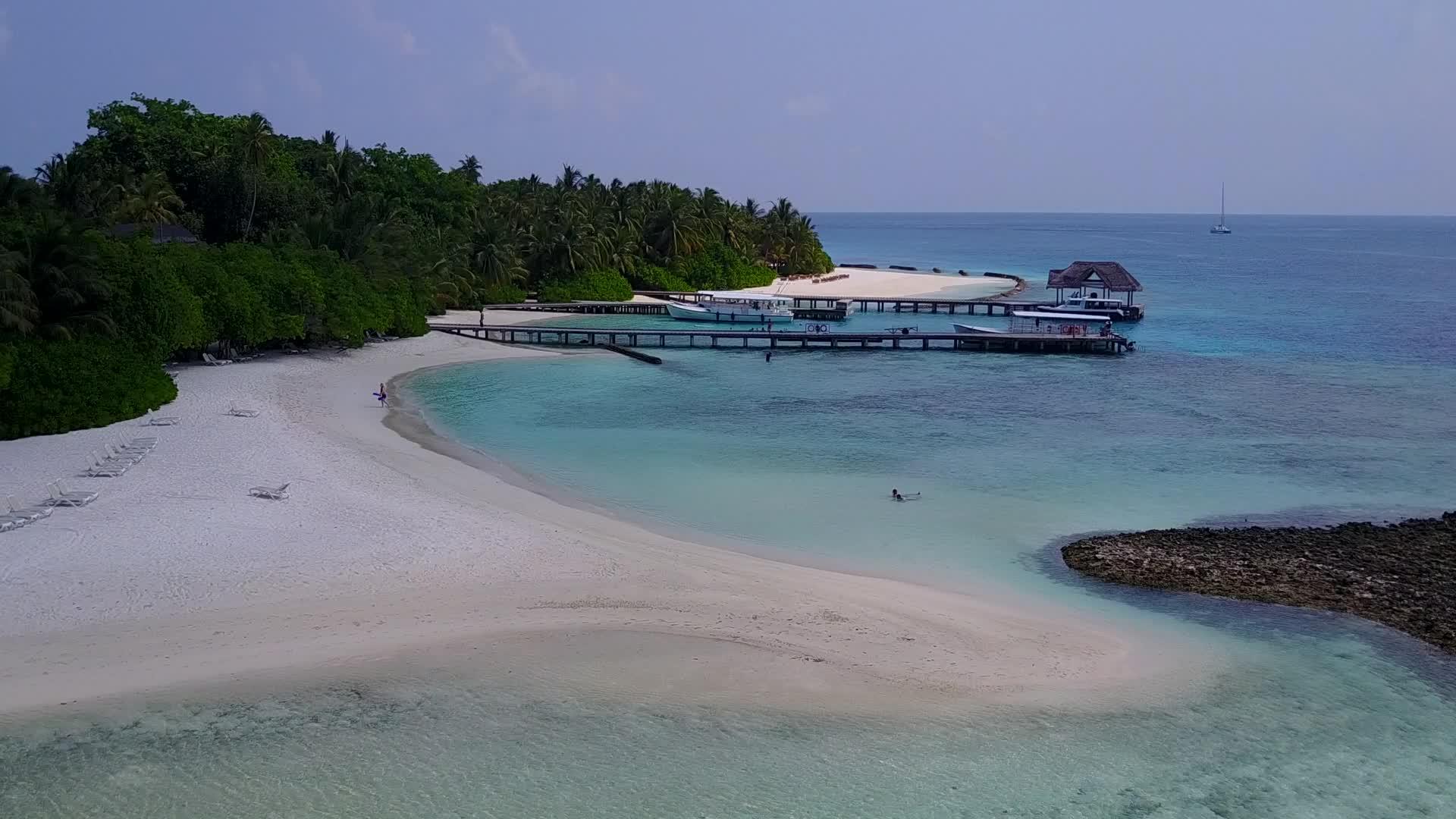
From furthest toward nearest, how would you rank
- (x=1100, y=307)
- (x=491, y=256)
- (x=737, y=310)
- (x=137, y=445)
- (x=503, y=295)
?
(x=1100, y=307), (x=503, y=295), (x=491, y=256), (x=737, y=310), (x=137, y=445)

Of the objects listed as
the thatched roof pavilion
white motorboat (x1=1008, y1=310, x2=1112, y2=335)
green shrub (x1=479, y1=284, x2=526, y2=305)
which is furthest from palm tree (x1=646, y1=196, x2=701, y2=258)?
white motorboat (x1=1008, y1=310, x2=1112, y2=335)

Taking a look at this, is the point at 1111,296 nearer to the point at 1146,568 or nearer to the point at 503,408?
the point at 503,408

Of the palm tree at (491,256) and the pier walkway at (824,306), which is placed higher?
the palm tree at (491,256)

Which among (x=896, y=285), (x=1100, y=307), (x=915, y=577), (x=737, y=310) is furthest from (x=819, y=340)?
(x=896, y=285)

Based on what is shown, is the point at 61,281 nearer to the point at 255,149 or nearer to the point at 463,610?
Result: the point at 463,610

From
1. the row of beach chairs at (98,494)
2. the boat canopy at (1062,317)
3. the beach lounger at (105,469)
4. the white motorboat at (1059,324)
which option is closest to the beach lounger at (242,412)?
the row of beach chairs at (98,494)

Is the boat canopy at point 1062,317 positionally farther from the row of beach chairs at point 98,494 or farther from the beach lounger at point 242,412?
the row of beach chairs at point 98,494

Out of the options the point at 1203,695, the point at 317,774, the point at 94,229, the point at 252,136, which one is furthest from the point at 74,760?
the point at 252,136
